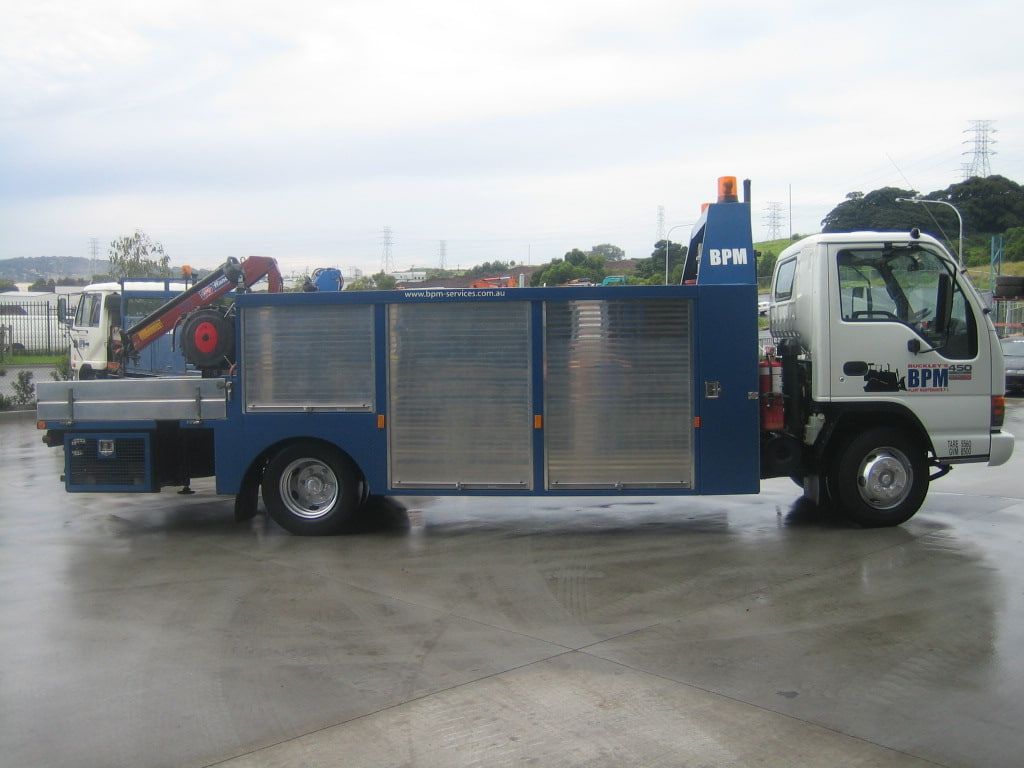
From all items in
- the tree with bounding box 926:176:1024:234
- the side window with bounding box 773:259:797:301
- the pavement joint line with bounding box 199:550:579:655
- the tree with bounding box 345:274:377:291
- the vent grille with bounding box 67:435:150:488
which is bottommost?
the pavement joint line with bounding box 199:550:579:655

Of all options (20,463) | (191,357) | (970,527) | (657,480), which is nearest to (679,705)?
(657,480)

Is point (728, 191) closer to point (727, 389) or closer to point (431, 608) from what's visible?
point (727, 389)

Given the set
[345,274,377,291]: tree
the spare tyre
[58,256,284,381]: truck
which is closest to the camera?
the spare tyre

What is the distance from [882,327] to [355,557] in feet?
17.5

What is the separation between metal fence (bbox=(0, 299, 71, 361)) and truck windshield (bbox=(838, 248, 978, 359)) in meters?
28.3

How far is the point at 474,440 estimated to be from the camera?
28.8 feet

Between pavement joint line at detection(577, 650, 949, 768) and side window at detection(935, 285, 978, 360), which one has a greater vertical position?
side window at detection(935, 285, 978, 360)

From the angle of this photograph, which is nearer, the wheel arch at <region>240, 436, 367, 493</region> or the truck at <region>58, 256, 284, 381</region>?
the wheel arch at <region>240, 436, 367, 493</region>

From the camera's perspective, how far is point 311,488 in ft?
30.0

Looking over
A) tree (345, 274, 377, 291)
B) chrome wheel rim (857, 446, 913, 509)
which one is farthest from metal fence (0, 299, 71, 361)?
chrome wheel rim (857, 446, 913, 509)

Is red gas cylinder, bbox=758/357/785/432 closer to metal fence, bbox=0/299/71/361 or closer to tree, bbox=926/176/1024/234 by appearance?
metal fence, bbox=0/299/71/361

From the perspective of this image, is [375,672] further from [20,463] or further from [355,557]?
[20,463]

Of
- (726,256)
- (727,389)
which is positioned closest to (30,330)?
(726,256)

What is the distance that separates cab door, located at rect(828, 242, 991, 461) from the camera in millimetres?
8742
